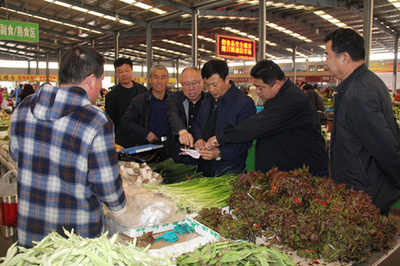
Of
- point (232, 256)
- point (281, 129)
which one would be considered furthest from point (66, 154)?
point (281, 129)

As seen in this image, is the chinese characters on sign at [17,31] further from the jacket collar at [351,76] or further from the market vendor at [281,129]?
the jacket collar at [351,76]

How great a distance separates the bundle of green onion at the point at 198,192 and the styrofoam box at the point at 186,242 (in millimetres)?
197

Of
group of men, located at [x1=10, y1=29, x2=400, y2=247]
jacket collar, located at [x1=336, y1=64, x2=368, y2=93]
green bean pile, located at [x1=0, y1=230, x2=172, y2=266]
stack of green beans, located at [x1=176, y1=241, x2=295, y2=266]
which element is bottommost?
stack of green beans, located at [x1=176, y1=241, x2=295, y2=266]

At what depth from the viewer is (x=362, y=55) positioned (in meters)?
2.14

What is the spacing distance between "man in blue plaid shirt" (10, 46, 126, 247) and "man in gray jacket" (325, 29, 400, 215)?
4.67 ft

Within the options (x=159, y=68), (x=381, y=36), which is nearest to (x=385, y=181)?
(x=159, y=68)

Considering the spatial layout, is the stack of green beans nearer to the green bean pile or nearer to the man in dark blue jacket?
the green bean pile

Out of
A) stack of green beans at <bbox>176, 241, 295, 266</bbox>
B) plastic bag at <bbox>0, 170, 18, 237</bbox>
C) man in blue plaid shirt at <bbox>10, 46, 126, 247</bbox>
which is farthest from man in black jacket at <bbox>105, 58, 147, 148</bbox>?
stack of green beans at <bbox>176, 241, 295, 266</bbox>

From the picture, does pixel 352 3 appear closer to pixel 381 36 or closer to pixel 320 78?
pixel 381 36

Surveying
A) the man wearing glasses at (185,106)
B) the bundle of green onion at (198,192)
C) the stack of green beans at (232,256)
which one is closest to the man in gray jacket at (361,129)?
the bundle of green onion at (198,192)

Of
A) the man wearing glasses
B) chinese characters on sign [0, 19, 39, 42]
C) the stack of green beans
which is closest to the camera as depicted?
the stack of green beans

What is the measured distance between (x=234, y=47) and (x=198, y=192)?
9691mm

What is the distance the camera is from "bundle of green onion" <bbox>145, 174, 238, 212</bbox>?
2.17 meters

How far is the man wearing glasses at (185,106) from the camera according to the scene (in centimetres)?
322
